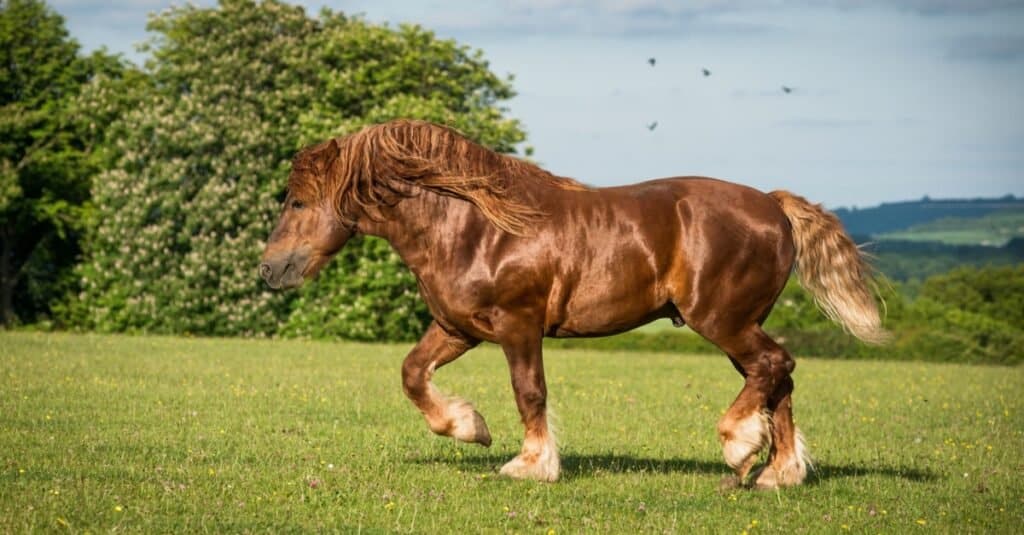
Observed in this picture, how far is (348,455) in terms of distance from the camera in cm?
1235

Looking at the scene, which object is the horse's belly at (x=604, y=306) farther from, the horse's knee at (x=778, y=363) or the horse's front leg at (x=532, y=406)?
the horse's knee at (x=778, y=363)

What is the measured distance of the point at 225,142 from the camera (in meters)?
40.4

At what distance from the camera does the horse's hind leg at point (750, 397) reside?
10.3m

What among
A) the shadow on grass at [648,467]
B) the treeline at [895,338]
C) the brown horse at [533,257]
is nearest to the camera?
the brown horse at [533,257]

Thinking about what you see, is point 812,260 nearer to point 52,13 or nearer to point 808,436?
point 808,436

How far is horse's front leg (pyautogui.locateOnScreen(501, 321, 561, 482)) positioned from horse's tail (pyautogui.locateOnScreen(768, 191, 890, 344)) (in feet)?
8.47

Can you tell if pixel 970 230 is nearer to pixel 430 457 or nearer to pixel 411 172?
pixel 430 457

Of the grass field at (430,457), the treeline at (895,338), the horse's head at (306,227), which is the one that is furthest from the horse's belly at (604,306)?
the treeline at (895,338)

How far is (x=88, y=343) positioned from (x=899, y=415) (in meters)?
19.6

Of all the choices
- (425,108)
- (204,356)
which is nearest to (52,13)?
(425,108)

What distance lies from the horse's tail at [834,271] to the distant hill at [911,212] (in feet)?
408

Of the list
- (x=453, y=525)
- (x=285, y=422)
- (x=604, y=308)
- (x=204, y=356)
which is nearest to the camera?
(x=453, y=525)

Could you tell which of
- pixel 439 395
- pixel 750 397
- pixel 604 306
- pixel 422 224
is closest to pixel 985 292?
pixel 750 397

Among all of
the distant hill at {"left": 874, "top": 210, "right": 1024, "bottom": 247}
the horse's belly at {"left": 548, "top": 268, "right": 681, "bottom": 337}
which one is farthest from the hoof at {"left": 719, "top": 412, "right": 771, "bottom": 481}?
the distant hill at {"left": 874, "top": 210, "right": 1024, "bottom": 247}
